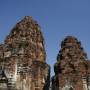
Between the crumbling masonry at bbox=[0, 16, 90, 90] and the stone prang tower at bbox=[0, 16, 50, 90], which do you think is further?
the stone prang tower at bbox=[0, 16, 50, 90]

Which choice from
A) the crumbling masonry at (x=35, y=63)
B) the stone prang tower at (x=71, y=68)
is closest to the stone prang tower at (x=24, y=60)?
the crumbling masonry at (x=35, y=63)

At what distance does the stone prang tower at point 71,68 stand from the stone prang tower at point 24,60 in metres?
2.42

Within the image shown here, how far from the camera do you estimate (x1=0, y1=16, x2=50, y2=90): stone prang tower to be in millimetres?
26125

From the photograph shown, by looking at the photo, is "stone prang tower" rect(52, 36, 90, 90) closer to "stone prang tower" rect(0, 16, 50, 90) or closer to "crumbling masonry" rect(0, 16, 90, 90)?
"crumbling masonry" rect(0, 16, 90, 90)

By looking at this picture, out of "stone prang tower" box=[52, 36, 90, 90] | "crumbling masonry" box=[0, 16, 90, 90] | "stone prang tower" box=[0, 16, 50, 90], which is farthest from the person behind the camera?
"stone prang tower" box=[0, 16, 50, 90]

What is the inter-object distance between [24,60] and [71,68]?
18.7ft

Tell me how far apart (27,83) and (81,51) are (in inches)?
235

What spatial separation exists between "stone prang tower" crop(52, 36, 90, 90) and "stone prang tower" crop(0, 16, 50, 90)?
7.95 ft

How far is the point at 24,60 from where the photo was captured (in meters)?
27.4

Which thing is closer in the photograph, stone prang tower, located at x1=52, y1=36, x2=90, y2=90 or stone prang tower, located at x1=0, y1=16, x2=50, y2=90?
stone prang tower, located at x1=52, y1=36, x2=90, y2=90

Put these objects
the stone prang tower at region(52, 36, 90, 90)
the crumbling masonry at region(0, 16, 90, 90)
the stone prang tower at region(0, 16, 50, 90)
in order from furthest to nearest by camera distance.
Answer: the stone prang tower at region(0, 16, 50, 90), the crumbling masonry at region(0, 16, 90, 90), the stone prang tower at region(52, 36, 90, 90)

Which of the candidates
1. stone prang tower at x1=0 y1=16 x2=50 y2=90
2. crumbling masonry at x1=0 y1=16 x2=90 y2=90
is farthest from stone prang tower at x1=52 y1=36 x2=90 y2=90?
stone prang tower at x1=0 y1=16 x2=50 y2=90

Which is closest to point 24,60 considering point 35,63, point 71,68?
point 35,63

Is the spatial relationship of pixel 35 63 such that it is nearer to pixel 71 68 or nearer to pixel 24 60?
pixel 24 60
